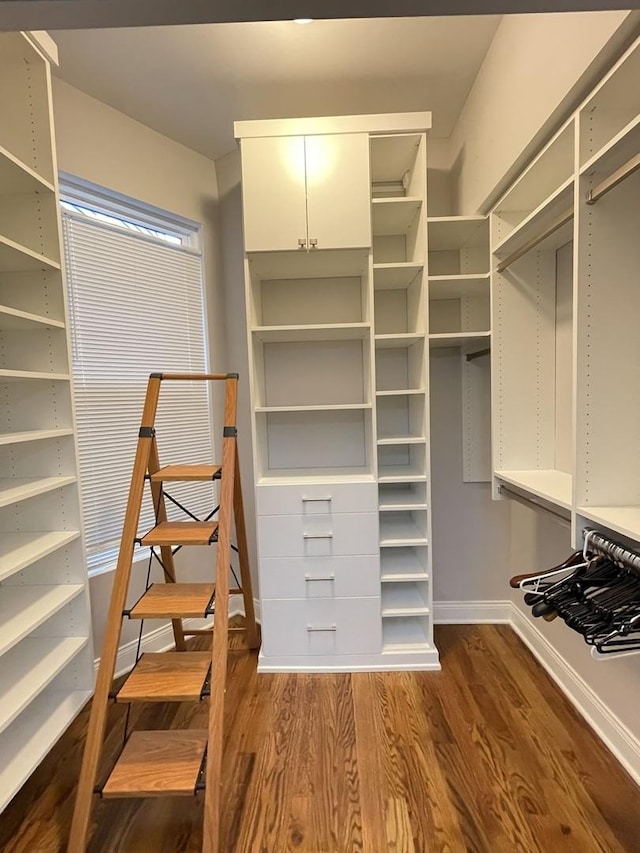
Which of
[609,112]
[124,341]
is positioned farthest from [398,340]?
[124,341]

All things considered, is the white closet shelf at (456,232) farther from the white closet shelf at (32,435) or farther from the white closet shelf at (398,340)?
the white closet shelf at (32,435)

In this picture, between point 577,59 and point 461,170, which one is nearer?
point 577,59

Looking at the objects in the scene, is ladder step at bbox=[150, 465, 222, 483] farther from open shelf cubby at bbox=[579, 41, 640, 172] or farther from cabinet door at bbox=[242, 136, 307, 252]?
open shelf cubby at bbox=[579, 41, 640, 172]

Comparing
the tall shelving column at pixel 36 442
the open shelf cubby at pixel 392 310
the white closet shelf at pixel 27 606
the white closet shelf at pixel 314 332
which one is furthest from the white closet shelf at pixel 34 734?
the open shelf cubby at pixel 392 310

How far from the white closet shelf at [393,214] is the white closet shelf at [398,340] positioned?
1.91 ft

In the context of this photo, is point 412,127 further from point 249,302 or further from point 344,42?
point 249,302

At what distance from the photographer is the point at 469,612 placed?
275 cm

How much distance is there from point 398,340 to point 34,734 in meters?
2.20

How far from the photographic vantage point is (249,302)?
2258 mm

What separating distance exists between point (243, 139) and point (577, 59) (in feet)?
4.59

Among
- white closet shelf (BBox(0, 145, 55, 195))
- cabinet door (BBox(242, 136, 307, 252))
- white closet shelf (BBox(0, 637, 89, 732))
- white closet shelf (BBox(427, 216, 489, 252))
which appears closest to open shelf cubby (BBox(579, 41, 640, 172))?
white closet shelf (BBox(427, 216, 489, 252))

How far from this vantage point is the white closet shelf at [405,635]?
91.6 inches

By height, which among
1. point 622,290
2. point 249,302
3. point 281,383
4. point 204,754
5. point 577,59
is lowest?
point 204,754

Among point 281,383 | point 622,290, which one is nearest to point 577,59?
point 622,290
